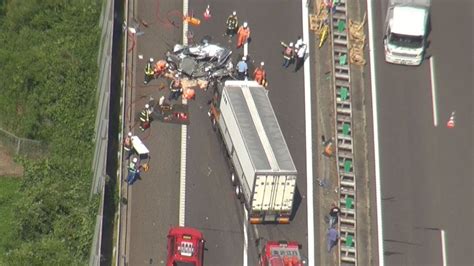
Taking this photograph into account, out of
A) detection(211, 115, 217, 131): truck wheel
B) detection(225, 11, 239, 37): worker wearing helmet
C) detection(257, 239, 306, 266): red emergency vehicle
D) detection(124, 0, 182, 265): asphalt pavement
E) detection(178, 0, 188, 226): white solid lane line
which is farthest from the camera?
detection(225, 11, 239, 37): worker wearing helmet

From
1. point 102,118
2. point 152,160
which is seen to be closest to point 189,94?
point 152,160

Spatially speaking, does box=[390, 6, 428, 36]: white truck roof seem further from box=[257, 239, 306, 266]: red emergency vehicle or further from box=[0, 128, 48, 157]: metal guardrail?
box=[0, 128, 48, 157]: metal guardrail

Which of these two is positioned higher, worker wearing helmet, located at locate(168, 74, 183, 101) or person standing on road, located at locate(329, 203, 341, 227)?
worker wearing helmet, located at locate(168, 74, 183, 101)

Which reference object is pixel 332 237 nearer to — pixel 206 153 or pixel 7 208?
pixel 206 153

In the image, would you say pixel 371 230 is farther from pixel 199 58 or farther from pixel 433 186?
pixel 199 58

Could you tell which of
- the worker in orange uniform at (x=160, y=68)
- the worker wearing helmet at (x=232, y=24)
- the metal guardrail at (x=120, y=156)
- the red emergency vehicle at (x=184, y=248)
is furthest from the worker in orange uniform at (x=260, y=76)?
the red emergency vehicle at (x=184, y=248)

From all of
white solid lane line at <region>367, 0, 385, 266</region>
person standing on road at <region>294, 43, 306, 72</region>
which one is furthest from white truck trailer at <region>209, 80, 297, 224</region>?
white solid lane line at <region>367, 0, 385, 266</region>

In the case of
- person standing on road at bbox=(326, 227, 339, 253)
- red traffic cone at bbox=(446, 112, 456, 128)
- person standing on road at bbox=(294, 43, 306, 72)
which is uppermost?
person standing on road at bbox=(294, 43, 306, 72)

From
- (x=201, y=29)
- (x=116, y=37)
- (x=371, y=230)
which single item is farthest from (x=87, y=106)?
(x=371, y=230)
